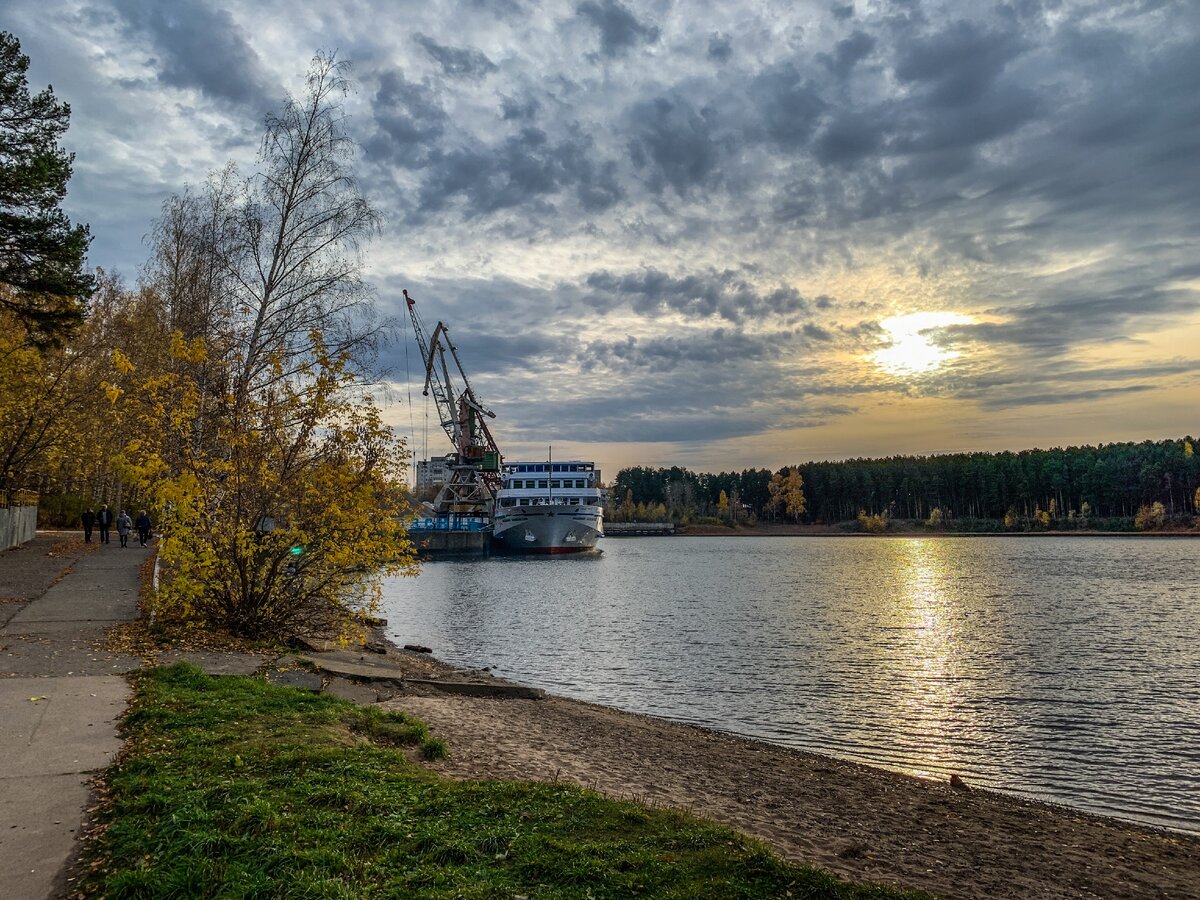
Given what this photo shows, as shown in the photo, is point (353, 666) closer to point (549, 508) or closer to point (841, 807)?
point (841, 807)

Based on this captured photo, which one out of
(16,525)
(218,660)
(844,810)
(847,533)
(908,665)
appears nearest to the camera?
(844,810)

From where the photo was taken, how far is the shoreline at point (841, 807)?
6.74 metres

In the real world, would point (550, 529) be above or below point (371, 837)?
below

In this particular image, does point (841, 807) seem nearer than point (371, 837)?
No

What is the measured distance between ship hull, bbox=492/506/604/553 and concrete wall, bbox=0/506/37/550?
53.2m

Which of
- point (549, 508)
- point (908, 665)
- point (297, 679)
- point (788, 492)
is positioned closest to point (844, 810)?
point (297, 679)

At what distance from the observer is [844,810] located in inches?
337

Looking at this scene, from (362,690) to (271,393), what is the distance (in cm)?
663

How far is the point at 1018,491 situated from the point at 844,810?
160 m

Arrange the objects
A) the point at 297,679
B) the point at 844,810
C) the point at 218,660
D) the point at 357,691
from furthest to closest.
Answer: the point at 218,660 < the point at 357,691 < the point at 297,679 < the point at 844,810

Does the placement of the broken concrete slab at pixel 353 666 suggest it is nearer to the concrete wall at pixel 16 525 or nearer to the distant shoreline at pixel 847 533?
the concrete wall at pixel 16 525

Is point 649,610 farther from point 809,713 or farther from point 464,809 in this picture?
point 464,809

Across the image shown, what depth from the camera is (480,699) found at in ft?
43.5

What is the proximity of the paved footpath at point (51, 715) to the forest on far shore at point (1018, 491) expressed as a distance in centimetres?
15397
